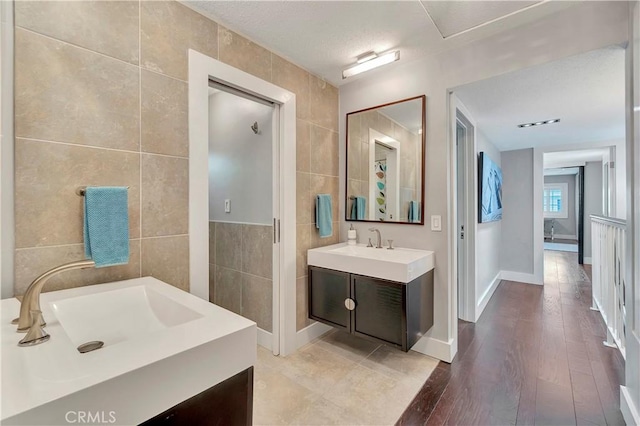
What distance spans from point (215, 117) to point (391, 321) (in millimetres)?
2693

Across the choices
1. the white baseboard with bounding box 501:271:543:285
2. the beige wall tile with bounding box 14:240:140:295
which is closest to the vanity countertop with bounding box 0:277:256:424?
the beige wall tile with bounding box 14:240:140:295

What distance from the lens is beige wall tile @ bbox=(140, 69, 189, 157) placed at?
151cm

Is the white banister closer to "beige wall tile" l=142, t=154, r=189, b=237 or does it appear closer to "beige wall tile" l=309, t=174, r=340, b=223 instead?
"beige wall tile" l=309, t=174, r=340, b=223

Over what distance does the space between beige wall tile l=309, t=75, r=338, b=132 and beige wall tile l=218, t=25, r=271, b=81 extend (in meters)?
0.51

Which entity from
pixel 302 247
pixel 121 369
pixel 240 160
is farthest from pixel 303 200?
pixel 121 369

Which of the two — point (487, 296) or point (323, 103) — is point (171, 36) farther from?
point (487, 296)

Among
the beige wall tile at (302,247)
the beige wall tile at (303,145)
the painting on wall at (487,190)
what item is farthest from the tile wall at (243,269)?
the painting on wall at (487,190)

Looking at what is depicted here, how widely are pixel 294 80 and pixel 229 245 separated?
1.65 metres

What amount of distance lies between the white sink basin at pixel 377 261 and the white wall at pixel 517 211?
3241 millimetres

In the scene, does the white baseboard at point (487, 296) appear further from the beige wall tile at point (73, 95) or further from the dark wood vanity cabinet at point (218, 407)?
the beige wall tile at point (73, 95)

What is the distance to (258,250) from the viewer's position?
2.48 metres

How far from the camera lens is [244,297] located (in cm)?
261

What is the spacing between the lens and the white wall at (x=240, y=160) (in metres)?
2.44

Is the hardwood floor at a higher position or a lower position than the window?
lower
